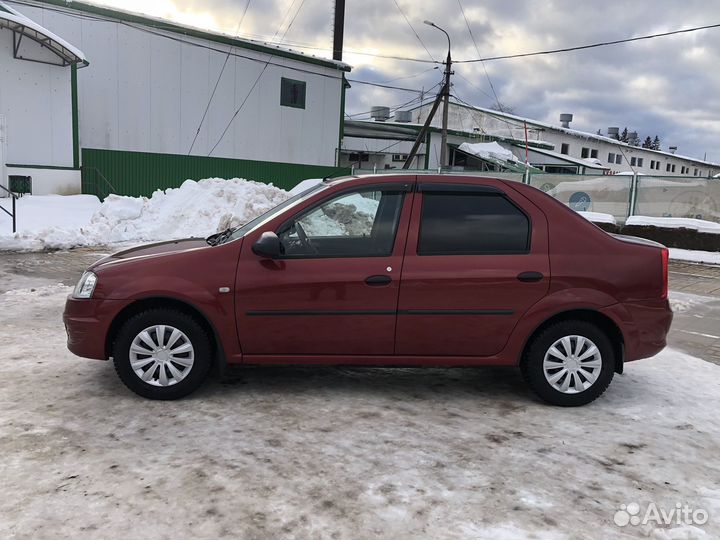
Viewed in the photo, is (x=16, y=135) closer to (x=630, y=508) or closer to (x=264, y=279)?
(x=264, y=279)

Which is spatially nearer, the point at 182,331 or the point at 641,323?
the point at 182,331

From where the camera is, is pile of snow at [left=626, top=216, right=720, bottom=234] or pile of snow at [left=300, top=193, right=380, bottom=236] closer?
pile of snow at [left=300, top=193, right=380, bottom=236]

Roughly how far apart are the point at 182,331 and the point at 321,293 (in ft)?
3.42

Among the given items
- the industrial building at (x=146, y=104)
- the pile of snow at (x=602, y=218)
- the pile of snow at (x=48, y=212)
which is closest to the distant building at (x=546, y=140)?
the industrial building at (x=146, y=104)

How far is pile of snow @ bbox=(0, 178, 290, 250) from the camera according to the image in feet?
46.0

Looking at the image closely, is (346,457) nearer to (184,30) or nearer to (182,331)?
(182,331)

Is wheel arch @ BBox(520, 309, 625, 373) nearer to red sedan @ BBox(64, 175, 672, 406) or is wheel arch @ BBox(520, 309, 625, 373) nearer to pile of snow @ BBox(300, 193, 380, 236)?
red sedan @ BBox(64, 175, 672, 406)

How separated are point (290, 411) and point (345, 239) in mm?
1352

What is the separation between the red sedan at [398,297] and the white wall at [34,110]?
16474 mm

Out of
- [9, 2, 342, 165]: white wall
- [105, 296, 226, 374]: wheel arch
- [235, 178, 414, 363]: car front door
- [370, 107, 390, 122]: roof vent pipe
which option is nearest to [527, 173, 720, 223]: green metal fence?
[235, 178, 414, 363]: car front door

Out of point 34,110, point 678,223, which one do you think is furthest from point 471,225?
point 34,110

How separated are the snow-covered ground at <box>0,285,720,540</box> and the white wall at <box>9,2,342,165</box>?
61.4 feet

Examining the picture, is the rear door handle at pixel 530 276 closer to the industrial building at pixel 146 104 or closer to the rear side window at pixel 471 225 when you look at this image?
the rear side window at pixel 471 225

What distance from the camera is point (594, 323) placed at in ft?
14.4
